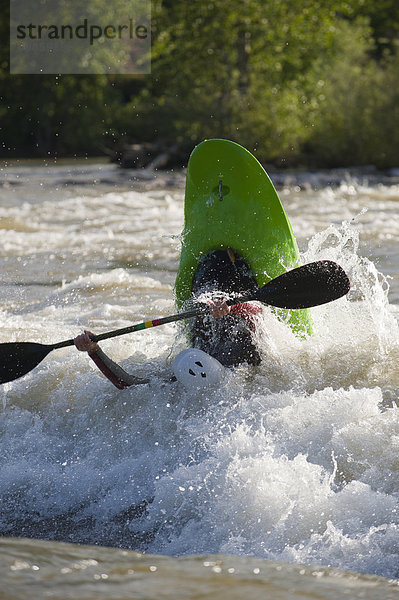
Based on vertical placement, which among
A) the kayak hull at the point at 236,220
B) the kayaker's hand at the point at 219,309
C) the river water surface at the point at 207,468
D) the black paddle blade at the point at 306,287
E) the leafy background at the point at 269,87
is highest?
the leafy background at the point at 269,87

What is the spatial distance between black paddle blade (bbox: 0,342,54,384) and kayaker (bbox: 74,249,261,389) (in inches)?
12.6

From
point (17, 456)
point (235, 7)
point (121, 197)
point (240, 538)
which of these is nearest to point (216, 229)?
point (17, 456)

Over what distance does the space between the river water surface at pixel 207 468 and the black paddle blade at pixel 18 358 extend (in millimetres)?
249

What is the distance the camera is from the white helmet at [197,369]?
3553mm

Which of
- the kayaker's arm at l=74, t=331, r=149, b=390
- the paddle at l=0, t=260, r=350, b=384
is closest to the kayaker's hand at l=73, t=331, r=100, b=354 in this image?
the kayaker's arm at l=74, t=331, r=149, b=390

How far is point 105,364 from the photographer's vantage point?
377 cm

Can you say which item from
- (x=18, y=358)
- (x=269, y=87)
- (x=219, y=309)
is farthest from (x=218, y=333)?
(x=269, y=87)

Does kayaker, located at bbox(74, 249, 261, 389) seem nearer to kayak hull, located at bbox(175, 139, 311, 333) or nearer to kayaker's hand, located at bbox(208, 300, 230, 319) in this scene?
kayaker's hand, located at bbox(208, 300, 230, 319)

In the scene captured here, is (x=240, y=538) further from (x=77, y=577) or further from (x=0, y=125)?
(x=0, y=125)

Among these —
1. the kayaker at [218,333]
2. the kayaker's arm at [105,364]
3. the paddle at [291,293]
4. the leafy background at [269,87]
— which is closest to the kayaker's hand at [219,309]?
the kayaker at [218,333]

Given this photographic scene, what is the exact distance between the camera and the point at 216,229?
450 centimetres

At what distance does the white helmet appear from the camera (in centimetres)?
355

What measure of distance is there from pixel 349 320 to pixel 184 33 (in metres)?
15.4

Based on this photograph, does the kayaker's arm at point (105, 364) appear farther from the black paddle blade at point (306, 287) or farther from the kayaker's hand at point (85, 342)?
the black paddle blade at point (306, 287)
